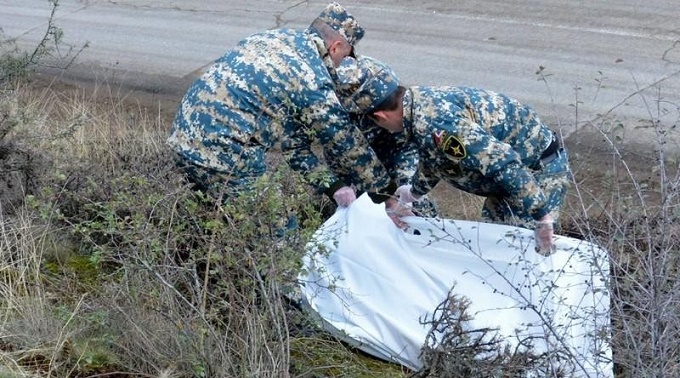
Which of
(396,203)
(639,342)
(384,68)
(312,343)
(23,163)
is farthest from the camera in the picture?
(23,163)

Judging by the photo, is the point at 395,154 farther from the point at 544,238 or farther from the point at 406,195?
the point at 544,238

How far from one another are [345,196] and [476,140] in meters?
0.89

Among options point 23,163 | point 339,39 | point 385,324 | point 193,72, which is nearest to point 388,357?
point 385,324

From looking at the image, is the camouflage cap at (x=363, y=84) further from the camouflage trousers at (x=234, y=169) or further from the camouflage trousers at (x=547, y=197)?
the camouflage trousers at (x=547, y=197)

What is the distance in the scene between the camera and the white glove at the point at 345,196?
4844 mm

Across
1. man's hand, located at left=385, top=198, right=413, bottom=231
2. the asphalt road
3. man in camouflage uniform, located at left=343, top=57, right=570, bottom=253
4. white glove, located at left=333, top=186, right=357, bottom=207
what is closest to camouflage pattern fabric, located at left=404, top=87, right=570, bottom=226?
man in camouflage uniform, located at left=343, top=57, right=570, bottom=253

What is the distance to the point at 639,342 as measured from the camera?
141 inches

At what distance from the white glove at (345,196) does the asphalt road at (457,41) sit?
10.8 ft

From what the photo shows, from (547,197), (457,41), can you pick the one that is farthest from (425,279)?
(457,41)

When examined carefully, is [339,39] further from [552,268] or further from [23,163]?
[23,163]

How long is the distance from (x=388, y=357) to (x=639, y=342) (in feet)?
3.84

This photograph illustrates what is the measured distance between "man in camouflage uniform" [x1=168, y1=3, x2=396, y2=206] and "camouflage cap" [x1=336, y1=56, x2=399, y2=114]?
6 centimetres

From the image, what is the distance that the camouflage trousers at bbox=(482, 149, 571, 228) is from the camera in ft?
14.9

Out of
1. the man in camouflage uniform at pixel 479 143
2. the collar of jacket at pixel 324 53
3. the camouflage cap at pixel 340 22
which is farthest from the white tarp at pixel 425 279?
the camouflage cap at pixel 340 22
